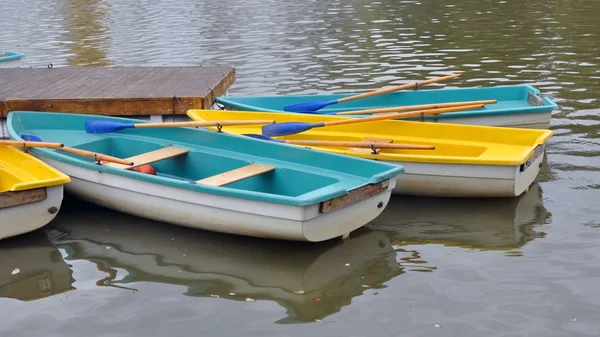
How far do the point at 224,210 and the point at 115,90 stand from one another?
480 centimetres

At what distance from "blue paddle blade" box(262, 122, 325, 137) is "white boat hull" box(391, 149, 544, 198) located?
130 centimetres

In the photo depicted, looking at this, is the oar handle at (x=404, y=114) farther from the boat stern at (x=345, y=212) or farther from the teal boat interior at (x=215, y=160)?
the boat stern at (x=345, y=212)

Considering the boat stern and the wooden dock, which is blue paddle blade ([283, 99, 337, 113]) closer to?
the wooden dock

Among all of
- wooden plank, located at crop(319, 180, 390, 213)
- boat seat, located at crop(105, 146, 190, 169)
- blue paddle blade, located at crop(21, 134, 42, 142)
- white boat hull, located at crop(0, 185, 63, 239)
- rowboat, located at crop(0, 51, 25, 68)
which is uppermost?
wooden plank, located at crop(319, 180, 390, 213)

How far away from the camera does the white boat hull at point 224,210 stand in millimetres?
7758

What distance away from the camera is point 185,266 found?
313 inches

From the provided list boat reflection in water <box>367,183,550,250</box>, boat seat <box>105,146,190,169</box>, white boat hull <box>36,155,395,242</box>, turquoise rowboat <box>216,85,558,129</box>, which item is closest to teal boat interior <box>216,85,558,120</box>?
turquoise rowboat <box>216,85,558,129</box>

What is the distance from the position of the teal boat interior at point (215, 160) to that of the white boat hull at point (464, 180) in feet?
3.02

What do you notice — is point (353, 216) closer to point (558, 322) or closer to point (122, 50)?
point (558, 322)

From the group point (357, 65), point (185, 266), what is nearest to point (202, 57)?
point (357, 65)

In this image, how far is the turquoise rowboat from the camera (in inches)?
424

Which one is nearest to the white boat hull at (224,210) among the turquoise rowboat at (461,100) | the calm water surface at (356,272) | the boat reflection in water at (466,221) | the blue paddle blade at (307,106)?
the calm water surface at (356,272)

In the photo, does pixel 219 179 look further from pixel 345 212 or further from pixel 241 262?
pixel 345 212

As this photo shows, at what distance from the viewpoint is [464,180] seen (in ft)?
29.6
